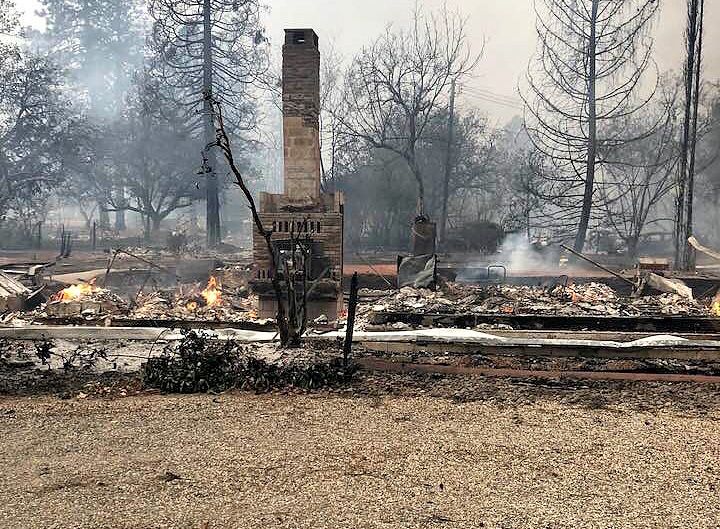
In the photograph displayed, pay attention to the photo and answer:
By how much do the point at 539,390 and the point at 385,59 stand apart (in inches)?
1087

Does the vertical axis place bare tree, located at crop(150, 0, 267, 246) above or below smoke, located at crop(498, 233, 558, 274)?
above

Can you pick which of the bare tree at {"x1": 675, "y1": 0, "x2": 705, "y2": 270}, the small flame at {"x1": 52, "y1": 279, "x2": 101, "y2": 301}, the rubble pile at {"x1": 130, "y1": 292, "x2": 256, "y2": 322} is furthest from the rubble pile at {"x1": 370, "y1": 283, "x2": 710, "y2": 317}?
the bare tree at {"x1": 675, "y1": 0, "x2": 705, "y2": 270}

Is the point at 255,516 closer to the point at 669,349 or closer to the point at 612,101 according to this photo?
the point at 669,349

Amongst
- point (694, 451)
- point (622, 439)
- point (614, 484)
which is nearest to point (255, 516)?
point (614, 484)

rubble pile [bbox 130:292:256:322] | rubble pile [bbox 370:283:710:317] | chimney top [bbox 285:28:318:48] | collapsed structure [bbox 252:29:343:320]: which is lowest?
rubble pile [bbox 130:292:256:322]

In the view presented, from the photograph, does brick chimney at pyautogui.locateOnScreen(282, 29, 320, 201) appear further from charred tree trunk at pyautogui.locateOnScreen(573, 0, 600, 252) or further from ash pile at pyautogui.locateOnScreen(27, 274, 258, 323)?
charred tree trunk at pyautogui.locateOnScreen(573, 0, 600, 252)

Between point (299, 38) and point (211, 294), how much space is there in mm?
5840

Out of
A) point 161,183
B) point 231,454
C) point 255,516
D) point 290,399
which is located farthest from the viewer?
point 161,183

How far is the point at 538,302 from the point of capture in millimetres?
13102

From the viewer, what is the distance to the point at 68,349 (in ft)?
25.9

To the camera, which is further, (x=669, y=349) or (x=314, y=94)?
(x=314, y=94)

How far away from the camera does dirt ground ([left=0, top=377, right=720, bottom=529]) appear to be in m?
3.68

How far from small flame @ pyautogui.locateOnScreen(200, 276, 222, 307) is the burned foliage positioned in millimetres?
7010

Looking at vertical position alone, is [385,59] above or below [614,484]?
above
